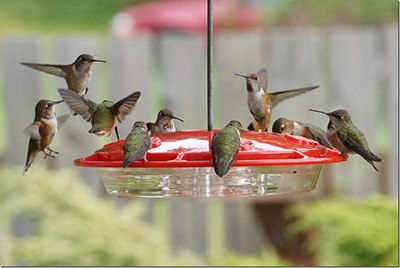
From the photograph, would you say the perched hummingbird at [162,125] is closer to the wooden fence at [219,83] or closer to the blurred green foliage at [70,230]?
the blurred green foliage at [70,230]

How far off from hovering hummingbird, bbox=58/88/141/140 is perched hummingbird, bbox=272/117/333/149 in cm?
40

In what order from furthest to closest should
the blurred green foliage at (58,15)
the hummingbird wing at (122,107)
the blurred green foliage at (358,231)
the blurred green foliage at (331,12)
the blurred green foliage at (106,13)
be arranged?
the blurred green foliage at (58,15) → the blurred green foliage at (106,13) → the blurred green foliage at (331,12) → the blurred green foliage at (358,231) → the hummingbird wing at (122,107)

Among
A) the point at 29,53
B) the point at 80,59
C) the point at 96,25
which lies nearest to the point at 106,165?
the point at 80,59

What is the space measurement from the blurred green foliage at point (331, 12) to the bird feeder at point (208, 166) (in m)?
6.15

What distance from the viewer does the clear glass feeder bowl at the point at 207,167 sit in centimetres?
202

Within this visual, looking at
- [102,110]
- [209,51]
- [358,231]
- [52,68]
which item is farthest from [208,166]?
[358,231]

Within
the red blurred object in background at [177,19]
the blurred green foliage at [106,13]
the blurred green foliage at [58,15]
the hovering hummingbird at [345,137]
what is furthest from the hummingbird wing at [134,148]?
the blurred green foliage at [58,15]

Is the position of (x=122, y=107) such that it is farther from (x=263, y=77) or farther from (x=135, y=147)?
(x=263, y=77)

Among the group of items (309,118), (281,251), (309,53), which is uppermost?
(309,53)

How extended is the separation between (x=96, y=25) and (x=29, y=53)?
30.6 feet

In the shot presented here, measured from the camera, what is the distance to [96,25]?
14.4 metres

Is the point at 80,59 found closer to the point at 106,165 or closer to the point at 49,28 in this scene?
the point at 106,165

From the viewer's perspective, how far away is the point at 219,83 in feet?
17.3

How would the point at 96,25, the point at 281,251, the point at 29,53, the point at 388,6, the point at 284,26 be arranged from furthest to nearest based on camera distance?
the point at 96,25 < the point at 388,6 < the point at 284,26 < the point at 281,251 < the point at 29,53
